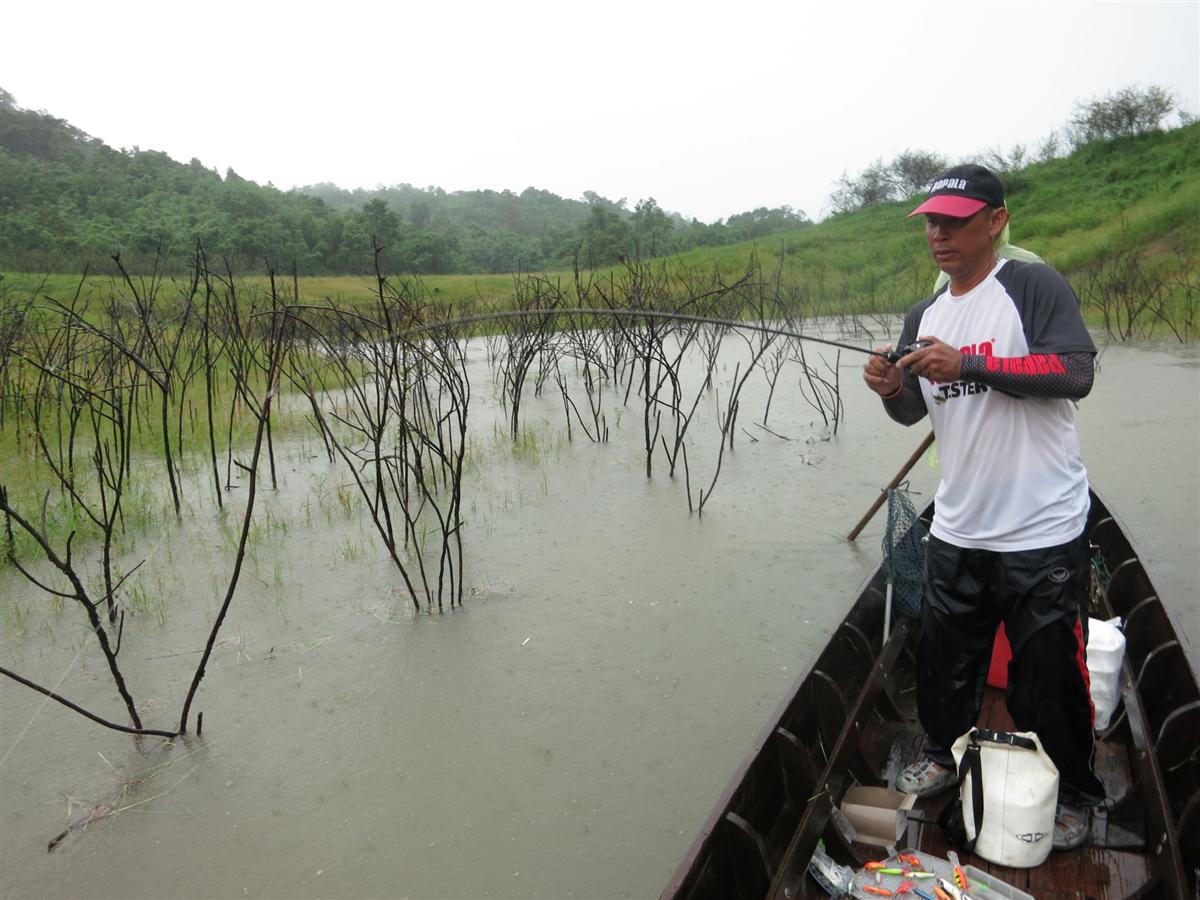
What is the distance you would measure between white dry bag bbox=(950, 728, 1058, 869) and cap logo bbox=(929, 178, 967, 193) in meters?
1.13

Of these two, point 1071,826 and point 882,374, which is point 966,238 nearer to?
point 882,374

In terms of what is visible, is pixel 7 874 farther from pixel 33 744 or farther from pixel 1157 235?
pixel 1157 235

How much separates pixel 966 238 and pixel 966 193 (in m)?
0.09

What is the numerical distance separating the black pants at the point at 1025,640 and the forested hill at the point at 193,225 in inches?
406

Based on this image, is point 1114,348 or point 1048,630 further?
point 1114,348

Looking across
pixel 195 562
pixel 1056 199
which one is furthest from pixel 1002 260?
pixel 1056 199

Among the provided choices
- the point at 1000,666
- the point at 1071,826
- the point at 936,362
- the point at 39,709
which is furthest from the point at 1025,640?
the point at 39,709

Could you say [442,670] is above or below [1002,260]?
below

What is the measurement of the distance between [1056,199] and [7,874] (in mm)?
22226

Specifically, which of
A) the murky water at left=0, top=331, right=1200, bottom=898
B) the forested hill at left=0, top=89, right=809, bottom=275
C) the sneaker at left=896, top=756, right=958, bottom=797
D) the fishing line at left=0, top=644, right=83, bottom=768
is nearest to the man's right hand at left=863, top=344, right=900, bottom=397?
the sneaker at left=896, top=756, right=958, bottom=797

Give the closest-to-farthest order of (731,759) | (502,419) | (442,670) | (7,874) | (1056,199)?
(7,874) < (731,759) < (442,670) < (502,419) < (1056,199)

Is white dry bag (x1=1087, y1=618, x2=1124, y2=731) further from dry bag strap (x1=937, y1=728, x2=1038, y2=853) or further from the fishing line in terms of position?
the fishing line

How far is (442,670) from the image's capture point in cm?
310

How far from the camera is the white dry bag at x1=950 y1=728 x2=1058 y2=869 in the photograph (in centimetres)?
162
